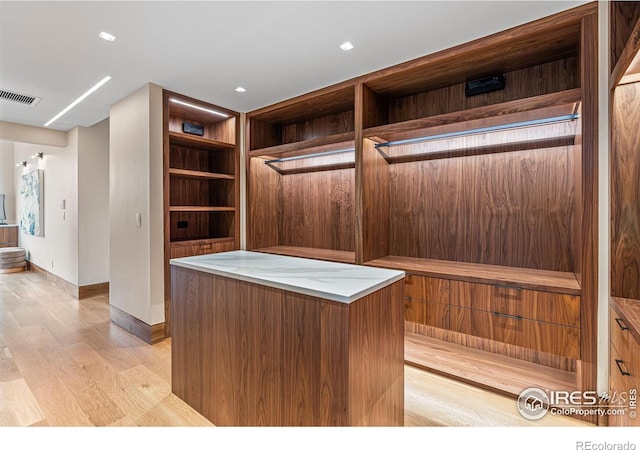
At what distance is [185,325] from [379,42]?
2398 millimetres

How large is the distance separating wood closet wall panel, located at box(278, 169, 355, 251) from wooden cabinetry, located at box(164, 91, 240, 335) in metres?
0.63

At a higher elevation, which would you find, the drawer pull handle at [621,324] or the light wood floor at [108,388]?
the drawer pull handle at [621,324]

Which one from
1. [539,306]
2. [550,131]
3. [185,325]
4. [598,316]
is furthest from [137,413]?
[550,131]

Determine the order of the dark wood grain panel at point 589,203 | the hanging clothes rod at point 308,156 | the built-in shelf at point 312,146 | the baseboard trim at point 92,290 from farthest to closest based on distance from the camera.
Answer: the baseboard trim at point 92,290
the hanging clothes rod at point 308,156
the built-in shelf at point 312,146
the dark wood grain panel at point 589,203

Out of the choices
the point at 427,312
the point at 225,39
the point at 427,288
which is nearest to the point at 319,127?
the point at 225,39

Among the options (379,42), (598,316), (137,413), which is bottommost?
(137,413)

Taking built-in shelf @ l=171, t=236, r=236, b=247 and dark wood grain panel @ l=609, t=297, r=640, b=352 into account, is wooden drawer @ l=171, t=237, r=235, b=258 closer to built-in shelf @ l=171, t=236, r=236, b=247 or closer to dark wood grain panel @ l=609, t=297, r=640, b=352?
built-in shelf @ l=171, t=236, r=236, b=247

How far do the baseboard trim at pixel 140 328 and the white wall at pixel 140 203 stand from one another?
0.05 m

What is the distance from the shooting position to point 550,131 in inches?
93.0

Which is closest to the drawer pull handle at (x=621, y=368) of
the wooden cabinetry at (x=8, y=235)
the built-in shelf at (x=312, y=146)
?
the built-in shelf at (x=312, y=146)

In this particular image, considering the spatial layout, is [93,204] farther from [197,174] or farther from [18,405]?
[18,405]

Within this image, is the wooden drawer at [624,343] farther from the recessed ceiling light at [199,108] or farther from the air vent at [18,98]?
the air vent at [18,98]

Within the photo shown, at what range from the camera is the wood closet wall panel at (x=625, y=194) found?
166 cm

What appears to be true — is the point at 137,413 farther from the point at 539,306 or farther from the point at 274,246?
the point at 539,306
